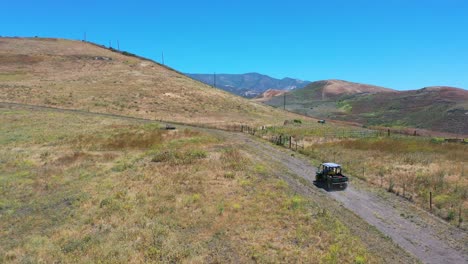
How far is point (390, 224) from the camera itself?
20.3 m

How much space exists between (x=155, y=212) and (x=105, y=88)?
73.2 m

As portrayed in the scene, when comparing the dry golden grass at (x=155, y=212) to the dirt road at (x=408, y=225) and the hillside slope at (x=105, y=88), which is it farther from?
the hillside slope at (x=105, y=88)

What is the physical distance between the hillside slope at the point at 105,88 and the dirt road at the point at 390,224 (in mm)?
44503

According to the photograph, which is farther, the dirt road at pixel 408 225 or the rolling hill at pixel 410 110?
the rolling hill at pixel 410 110

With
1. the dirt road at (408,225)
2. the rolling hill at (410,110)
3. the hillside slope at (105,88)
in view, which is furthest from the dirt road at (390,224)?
the rolling hill at (410,110)

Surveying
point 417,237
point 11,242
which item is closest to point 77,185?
point 11,242

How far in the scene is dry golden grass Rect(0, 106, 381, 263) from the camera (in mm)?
15297

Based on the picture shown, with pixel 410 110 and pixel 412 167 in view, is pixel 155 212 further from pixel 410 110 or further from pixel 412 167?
pixel 410 110

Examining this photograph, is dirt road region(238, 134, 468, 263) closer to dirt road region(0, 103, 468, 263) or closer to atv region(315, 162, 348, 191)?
dirt road region(0, 103, 468, 263)

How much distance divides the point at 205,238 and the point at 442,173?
80.6 ft

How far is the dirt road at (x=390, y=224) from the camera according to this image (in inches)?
656

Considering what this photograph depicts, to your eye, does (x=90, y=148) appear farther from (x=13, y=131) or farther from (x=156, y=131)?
(x=13, y=131)

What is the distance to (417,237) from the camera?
18594mm

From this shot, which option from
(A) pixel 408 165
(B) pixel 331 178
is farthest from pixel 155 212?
(A) pixel 408 165
